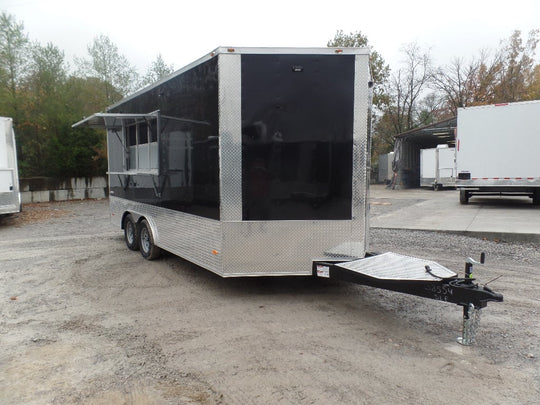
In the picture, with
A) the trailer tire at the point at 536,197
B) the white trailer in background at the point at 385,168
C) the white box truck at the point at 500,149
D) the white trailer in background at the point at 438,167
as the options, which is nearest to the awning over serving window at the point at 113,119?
the white box truck at the point at 500,149

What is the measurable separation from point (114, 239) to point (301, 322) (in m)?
6.28

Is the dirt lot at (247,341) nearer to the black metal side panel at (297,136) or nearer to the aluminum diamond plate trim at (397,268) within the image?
the aluminum diamond plate trim at (397,268)

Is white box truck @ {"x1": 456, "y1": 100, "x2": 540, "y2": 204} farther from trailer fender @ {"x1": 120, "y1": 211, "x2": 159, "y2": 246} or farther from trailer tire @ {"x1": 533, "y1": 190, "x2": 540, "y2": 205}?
trailer fender @ {"x1": 120, "y1": 211, "x2": 159, "y2": 246}

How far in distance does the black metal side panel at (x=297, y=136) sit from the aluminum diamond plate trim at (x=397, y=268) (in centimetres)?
58

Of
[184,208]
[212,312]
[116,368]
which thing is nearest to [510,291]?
[212,312]

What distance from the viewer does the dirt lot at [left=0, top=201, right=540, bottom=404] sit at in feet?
9.54

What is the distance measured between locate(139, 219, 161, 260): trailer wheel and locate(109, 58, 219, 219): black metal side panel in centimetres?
52

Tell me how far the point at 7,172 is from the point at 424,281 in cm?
1127

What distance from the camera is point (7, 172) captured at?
11.0 meters

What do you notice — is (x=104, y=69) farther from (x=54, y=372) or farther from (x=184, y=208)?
(x=54, y=372)

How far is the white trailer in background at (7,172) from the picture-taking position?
11008 millimetres

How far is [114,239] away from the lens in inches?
361

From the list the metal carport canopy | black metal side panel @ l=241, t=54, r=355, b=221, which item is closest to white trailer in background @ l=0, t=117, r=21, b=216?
black metal side panel @ l=241, t=54, r=355, b=221

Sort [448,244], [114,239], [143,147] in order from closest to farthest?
[143,147] → [448,244] → [114,239]
